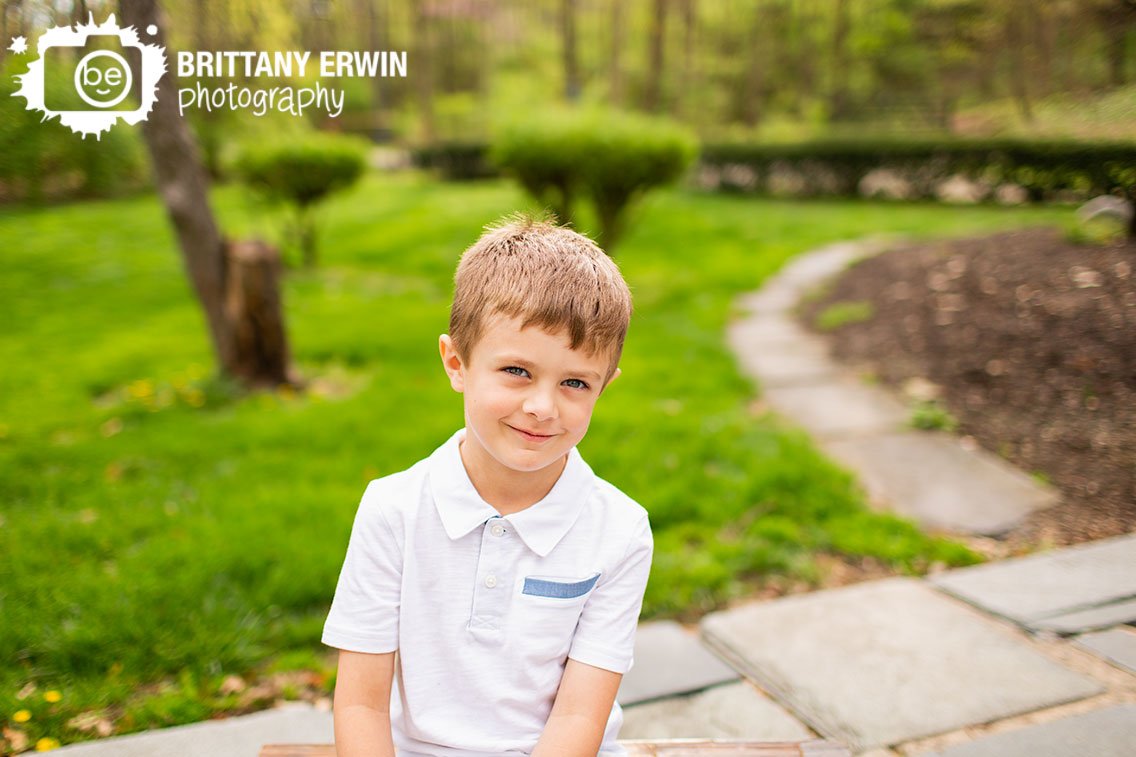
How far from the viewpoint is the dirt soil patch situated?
2.94 m

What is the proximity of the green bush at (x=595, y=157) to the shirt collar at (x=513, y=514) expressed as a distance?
577 centimetres

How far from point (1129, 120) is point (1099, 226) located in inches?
73.2

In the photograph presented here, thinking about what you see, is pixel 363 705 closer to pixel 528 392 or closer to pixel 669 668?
pixel 528 392

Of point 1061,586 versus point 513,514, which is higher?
point 513,514

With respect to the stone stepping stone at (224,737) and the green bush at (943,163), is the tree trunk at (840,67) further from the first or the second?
the stone stepping stone at (224,737)

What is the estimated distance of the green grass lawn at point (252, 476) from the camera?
243 cm

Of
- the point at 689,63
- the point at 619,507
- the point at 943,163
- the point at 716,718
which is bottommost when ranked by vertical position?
the point at 716,718

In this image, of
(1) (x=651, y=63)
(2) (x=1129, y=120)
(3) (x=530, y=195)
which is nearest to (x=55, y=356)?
(3) (x=530, y=195)

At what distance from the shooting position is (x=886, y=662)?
2311mm

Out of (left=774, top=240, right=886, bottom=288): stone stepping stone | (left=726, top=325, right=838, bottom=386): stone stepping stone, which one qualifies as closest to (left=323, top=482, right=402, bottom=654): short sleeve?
(left=726, top=325, right=838, bottom=386): stone stepping stone

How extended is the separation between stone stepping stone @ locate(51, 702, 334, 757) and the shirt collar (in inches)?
40.9

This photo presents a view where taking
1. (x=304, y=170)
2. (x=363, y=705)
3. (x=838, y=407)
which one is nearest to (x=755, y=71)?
(x=304, y=170)

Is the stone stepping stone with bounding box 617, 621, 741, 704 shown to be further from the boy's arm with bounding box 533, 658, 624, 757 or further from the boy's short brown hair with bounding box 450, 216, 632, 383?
the boy's short brown hair with bounding box 450, 216, 632, 383
